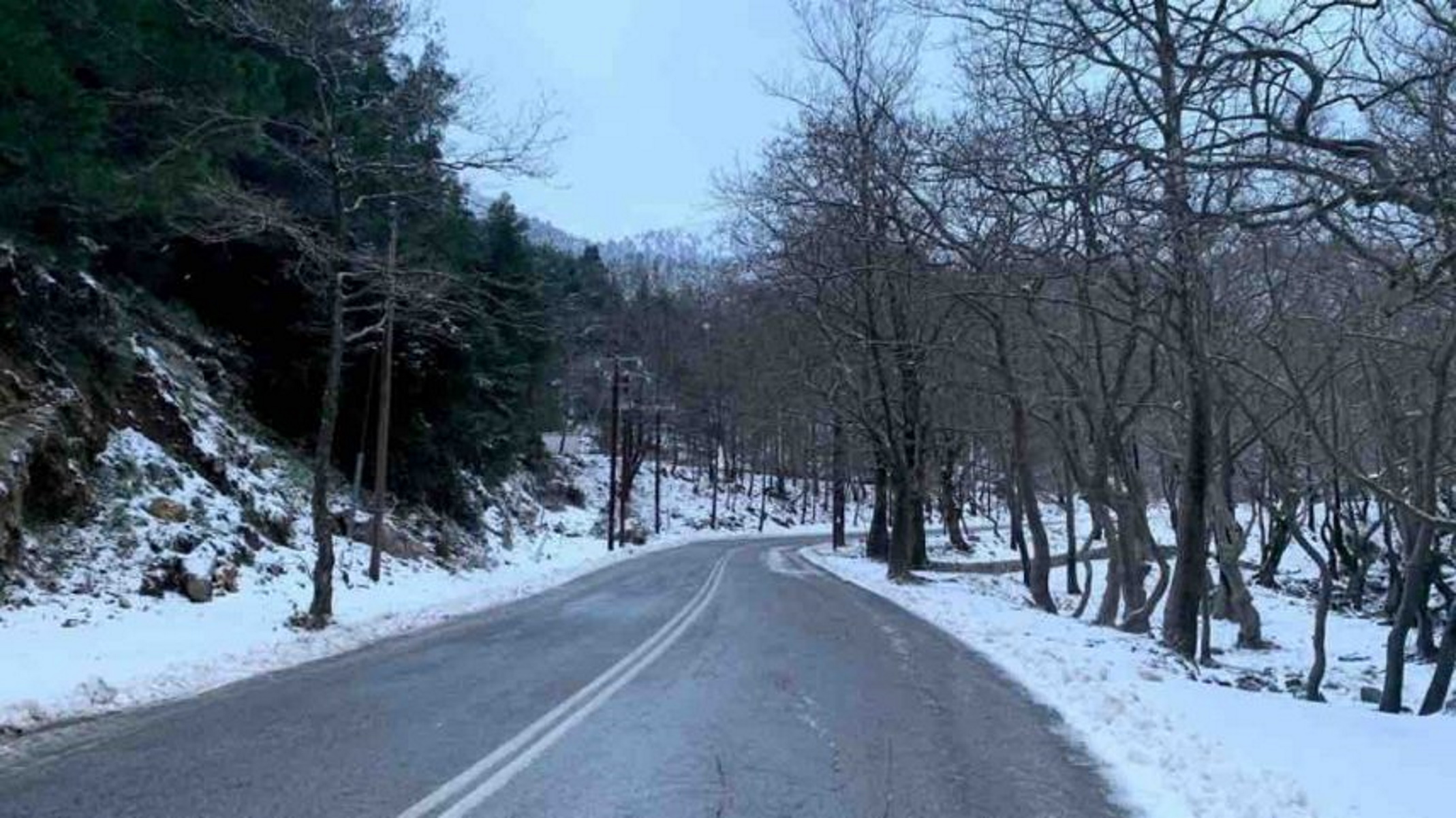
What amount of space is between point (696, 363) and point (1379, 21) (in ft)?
240

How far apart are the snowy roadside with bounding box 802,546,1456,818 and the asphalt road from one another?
452 mm

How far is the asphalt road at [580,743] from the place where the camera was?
22.7 feet

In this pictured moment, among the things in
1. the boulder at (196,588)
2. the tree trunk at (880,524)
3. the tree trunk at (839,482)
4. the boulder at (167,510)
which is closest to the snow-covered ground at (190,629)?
the boulder at (196,588)

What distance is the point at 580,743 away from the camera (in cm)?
863

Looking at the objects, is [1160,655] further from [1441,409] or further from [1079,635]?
[1441,409]

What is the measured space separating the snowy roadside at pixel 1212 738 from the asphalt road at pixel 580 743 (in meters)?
0.45

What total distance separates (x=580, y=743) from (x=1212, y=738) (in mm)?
4686

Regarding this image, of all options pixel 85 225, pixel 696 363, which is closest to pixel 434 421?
pixel 85 225

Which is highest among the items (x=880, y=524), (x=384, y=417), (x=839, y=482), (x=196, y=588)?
(x=839, y=482)

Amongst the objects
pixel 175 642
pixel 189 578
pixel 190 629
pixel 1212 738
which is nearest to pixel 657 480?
pixel 189 578

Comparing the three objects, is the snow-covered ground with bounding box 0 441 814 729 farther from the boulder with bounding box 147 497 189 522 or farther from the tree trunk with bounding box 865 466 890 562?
the tree trunk with bounding box 865 466 890 562

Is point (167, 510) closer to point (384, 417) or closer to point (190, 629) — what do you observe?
point (190, 629)

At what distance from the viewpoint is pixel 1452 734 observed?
33.3ft

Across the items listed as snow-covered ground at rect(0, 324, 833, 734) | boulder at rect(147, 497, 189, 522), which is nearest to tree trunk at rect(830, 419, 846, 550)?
snow-covered ground at rect(0, 324, 833, 734)
